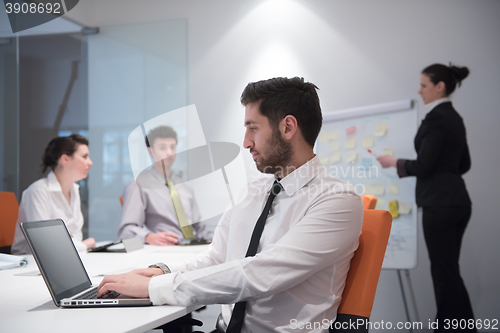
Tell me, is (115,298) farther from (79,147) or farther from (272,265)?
(79,147)

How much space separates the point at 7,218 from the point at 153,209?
2.91 ft

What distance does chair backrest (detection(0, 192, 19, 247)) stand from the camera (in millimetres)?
2250

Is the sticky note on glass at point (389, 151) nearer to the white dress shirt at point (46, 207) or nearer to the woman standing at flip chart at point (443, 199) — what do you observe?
the woman standing at flip chart at point (443, 199)

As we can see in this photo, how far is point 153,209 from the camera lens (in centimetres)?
287

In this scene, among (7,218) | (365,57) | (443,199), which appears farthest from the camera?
(365,57)

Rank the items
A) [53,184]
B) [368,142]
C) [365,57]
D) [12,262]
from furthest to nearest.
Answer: [365,57] < [368,142] < [53,184] < [12,262]

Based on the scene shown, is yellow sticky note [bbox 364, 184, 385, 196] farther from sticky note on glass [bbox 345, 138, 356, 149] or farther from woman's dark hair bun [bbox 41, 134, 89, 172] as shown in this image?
woman's dark hair bun [bbox 41, 134, 89, 172]

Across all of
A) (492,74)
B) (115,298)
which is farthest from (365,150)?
(115,298)

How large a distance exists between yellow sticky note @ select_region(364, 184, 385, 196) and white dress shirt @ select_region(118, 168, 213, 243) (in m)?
1.16

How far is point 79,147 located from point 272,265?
2062 mm

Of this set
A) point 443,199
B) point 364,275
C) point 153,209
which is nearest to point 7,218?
point 153,209

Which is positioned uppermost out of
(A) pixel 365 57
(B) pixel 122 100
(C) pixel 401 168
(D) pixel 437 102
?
(A) pixel 365 57

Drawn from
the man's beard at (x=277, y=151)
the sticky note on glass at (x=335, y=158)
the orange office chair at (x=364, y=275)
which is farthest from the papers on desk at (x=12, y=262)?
the sticky note on glass at (x=335, y=158)

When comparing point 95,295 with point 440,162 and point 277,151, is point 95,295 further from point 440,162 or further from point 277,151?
point 440,162
